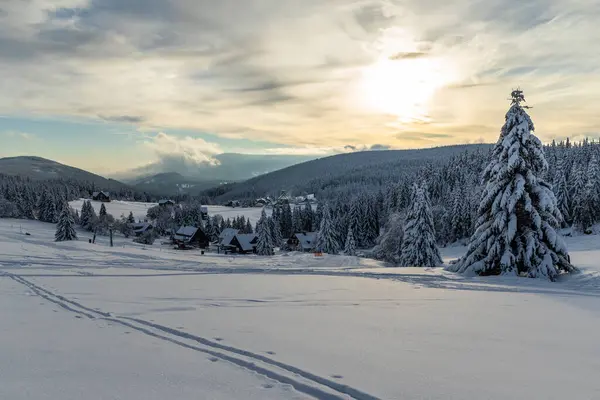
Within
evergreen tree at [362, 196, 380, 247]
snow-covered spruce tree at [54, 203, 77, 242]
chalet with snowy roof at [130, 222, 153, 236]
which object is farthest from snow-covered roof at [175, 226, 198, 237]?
evergreen tree at [362, 196, 380, 247]

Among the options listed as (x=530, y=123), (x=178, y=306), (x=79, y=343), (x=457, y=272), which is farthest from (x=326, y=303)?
(x=530, y=123)

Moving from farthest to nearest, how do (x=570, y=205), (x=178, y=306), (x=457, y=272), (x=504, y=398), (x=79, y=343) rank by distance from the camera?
(x=570, y=205), (x=457, y=272), (x=178, y=306), (x=79, y=343), (x=504, y=398)

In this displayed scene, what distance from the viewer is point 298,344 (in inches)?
294

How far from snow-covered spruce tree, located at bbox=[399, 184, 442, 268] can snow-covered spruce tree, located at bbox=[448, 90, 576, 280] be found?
17617 mm

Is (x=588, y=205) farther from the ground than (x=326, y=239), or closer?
farther from the ground

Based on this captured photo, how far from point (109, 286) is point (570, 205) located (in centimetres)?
7655

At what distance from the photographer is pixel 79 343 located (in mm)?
7457

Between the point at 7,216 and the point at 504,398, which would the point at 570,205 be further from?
the point at 7,216

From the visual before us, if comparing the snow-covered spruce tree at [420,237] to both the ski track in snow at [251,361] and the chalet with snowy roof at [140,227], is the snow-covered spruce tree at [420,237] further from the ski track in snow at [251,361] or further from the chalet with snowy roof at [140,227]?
the chalet with snowy roof at [140,227]

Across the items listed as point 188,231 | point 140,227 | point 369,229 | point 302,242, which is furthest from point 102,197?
point 369,229

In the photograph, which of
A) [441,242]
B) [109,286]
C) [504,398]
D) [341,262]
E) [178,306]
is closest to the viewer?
[504,398]

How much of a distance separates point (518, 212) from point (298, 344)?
18.2 metres

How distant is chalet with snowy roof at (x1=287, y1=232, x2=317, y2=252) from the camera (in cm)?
9112

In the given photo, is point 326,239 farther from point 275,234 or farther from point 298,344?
point 298,344
